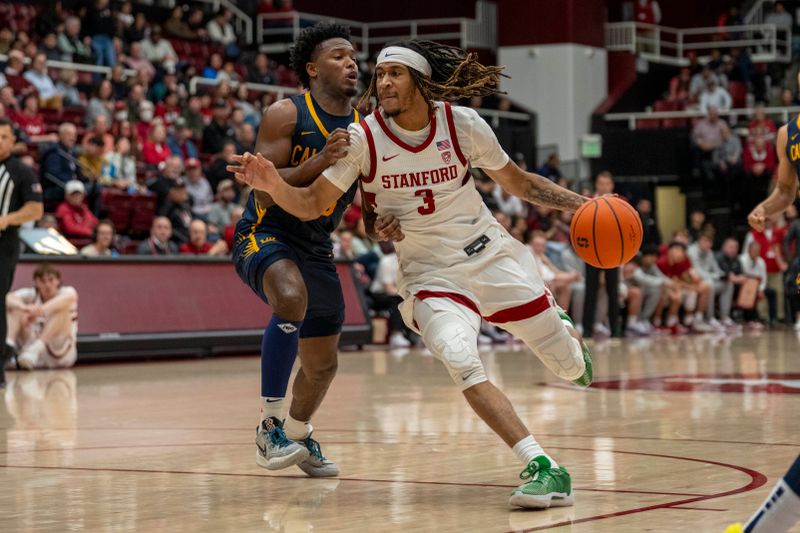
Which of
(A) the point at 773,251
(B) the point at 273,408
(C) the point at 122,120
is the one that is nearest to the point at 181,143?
(C) the point at 122,120

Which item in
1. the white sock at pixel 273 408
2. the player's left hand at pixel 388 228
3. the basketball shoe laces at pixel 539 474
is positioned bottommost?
the basketball shoe laces at pixel 539 474

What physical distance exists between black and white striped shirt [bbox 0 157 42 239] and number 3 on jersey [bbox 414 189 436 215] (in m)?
5.20

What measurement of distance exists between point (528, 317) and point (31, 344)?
8.58 meters

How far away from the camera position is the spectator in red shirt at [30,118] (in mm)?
17000

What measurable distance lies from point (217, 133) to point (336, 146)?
14677mm

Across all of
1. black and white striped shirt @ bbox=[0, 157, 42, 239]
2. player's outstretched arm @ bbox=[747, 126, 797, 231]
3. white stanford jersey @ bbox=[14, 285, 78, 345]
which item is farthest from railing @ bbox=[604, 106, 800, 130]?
player's outstretched arm @ bbox=[747, 126, 797, 231]

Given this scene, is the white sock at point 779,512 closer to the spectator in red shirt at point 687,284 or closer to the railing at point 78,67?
the railing at point 78,67

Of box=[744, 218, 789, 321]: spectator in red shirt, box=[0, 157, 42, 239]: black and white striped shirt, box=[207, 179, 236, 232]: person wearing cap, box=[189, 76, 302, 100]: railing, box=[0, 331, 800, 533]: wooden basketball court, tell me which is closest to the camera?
box=[0, 331, 800, 533]: wooden basketball court

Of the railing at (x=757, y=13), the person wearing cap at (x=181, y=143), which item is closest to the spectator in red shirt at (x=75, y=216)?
the person wearing cap at (x=181, y=143)

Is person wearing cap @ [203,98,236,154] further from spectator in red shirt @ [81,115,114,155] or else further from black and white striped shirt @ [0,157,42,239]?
black and white striped shirt @ [0,157,42,239]

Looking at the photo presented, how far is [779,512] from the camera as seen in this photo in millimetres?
3645

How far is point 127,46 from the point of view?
21.5 m

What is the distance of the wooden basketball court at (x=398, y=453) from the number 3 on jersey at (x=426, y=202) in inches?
45.1

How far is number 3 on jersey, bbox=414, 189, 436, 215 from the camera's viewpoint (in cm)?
573
